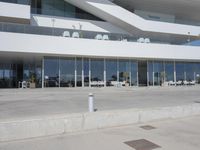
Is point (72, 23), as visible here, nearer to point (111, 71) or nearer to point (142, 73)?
point (111, 71)

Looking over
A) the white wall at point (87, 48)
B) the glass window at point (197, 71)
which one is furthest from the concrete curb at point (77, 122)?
the glass window at point (197, 71)

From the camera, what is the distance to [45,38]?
2048 cm

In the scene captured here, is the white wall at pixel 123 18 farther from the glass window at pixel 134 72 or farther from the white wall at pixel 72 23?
the glass window at pixel 134 72

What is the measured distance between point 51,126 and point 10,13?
59.4 feet

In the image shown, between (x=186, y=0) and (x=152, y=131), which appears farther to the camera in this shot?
(x=186, y=0)

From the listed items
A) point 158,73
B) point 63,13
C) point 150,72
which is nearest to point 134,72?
point 150,72

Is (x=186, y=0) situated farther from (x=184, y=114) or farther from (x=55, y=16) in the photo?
(x=184, y=114)

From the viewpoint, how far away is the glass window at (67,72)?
2291 cm

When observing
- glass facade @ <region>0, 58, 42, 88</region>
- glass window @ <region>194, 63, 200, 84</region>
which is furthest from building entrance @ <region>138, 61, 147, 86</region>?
glass facade @ <region>0, 58, 42, 88</region>

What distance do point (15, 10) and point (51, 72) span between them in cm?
691

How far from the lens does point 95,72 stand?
945 inches

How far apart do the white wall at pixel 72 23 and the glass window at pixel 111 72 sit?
4329mm

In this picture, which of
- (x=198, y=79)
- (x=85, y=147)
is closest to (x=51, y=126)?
(x=85, y=147)

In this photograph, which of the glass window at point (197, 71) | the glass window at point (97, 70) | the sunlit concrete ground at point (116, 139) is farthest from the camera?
the glass window at point (197, 71)
